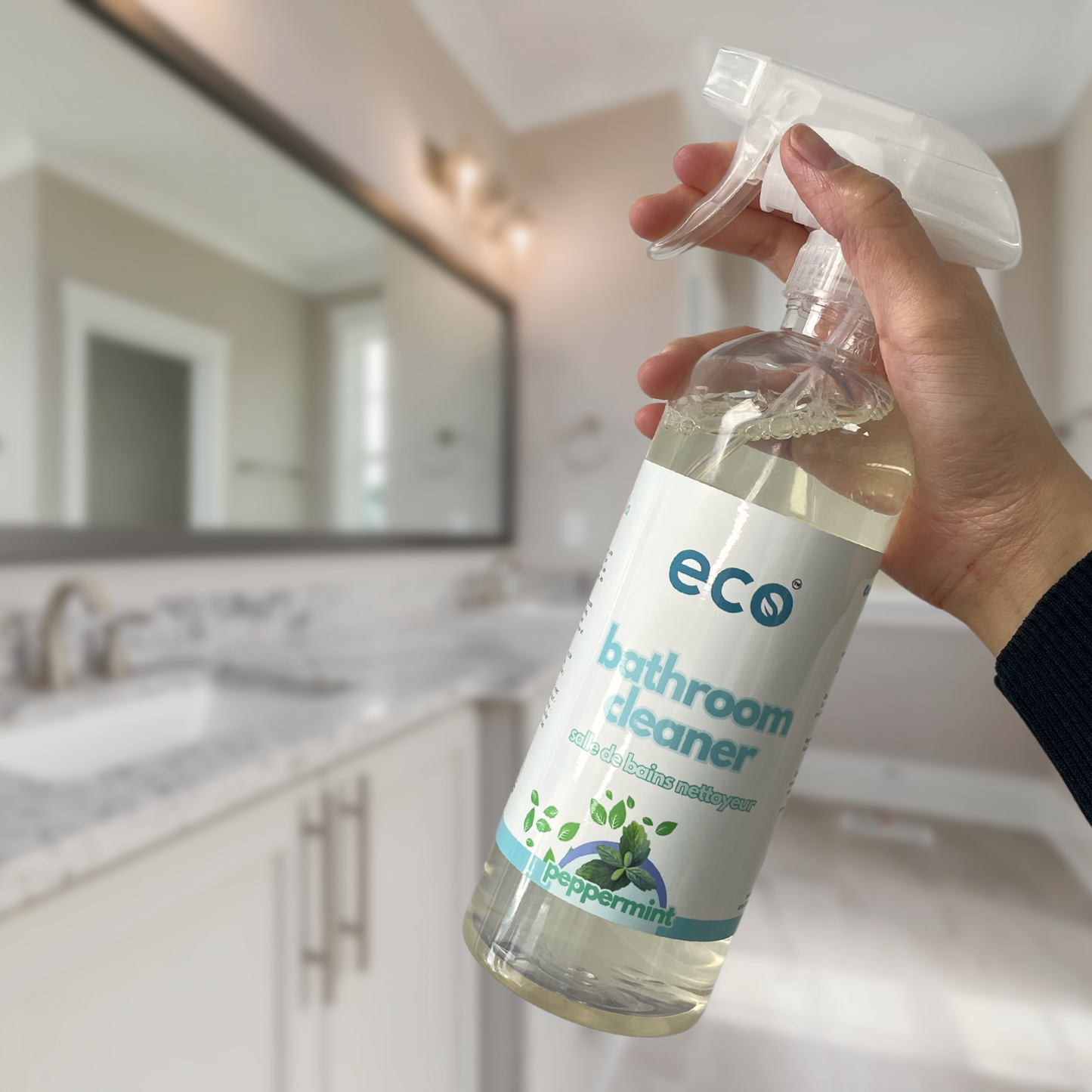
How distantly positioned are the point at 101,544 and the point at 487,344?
4.74ft

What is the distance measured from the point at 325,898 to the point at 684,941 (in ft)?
1.86

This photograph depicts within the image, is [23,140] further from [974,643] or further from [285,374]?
[974,643]

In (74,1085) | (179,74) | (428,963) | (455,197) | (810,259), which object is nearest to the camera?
(810,259)

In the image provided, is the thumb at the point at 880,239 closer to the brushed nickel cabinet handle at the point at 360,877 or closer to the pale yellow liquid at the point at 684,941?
the pale yellow liquid at the point at 684,941

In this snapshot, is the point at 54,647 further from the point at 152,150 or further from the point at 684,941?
the point at 684,941

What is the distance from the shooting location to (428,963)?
1.01 m

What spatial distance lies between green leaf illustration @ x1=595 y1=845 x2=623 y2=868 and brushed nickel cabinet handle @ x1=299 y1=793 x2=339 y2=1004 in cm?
54

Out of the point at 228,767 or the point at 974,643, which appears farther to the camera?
the point at 974,643

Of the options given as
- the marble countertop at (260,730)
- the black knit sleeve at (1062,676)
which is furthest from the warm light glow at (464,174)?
the black knit sleeve at (1062,676)

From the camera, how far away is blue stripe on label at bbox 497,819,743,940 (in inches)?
12.6

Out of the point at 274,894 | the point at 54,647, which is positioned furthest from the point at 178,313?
the point at 274,894

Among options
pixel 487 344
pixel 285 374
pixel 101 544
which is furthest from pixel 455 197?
pixel 101 544

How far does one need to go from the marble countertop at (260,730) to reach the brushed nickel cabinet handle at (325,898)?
0.19 feet

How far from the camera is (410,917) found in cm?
96
